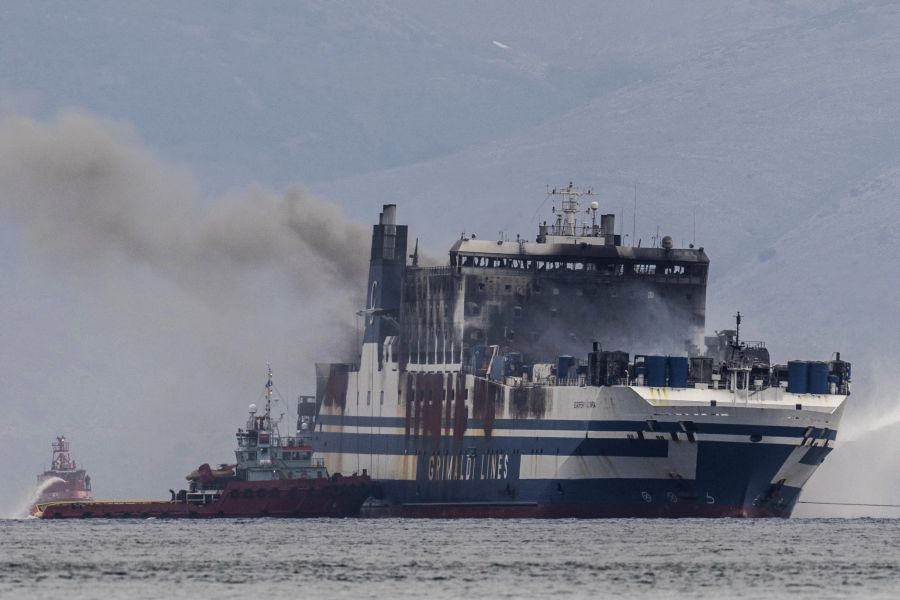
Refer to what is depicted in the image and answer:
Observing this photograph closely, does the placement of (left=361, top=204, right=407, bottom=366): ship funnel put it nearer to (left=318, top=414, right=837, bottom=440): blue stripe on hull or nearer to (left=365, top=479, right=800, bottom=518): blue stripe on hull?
(left=318, top=414, right=837, bottom=440): blue stripe on hull

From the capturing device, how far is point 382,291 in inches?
6447

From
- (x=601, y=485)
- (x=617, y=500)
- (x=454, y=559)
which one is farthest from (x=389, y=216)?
(x=454, y=559)

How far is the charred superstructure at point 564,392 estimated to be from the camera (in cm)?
14125

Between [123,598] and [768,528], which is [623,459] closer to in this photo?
[768,528]

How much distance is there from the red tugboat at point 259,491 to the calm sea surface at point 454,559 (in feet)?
12.1

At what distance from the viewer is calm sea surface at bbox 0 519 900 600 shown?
10150cm

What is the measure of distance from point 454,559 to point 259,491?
37.0 m

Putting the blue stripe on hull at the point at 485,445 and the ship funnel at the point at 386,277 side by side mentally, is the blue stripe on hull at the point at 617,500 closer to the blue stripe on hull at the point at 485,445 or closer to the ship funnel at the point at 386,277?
the blue stripe on hull at the point at 485,445

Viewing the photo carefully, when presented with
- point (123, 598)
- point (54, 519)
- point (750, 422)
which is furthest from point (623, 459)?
point (123, 598)

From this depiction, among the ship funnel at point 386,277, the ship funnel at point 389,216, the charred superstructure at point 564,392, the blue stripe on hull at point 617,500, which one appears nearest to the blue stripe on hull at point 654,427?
the charred superstructure at point 564,392

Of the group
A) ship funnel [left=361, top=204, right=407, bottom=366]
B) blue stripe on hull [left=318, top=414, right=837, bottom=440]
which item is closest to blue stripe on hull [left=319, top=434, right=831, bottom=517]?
blue stripe on hull [left=318, top=414, right=837, bottom=440]

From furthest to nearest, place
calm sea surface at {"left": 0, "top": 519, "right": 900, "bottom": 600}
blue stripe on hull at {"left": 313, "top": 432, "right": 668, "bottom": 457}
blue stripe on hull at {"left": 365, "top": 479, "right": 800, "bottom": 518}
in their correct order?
blue stripe on hull at {"left": 365, "top": 479, "right": 800, "bottom": 518} → blue stripe on hull at {"left": 313, "top": 432, "right": 668, "bottom": 457} → calm sea surface at {"left": 0, "top": 519, "right": 900, "bottom": 600}

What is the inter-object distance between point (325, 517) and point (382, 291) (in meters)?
16.2

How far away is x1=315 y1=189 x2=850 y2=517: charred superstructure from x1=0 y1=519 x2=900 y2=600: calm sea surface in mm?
2918
